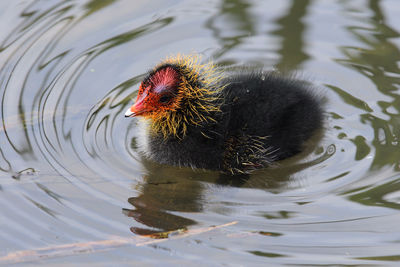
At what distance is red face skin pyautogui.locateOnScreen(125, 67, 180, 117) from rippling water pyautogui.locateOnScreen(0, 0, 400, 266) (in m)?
0.56

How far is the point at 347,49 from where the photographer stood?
6.93 m

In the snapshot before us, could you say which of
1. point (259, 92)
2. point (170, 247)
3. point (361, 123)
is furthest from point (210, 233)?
point (361, 123)

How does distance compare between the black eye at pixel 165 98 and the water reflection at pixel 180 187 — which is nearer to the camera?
the water reflection at pixel 180 187

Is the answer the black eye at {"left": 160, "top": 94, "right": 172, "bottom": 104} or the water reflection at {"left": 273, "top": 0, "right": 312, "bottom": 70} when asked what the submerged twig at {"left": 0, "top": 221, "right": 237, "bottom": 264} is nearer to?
the black eye at {"left": 160, "top": 94, "right": 172, "bottom": 104}

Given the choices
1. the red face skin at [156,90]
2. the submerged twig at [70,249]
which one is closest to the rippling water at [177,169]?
the submerged twig at [70,249]

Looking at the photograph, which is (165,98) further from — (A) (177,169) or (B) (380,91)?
(B) (380,91)

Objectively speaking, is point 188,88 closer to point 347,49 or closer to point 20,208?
point 20,208

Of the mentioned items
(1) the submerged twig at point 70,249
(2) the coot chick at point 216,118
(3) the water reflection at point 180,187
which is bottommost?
(1) the submerged twig at point 70,249

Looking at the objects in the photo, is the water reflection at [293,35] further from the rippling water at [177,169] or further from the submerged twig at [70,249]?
the submerged twig at [70,249]

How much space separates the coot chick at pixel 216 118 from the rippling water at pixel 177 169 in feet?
0.58

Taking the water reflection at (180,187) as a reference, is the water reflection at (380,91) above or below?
above

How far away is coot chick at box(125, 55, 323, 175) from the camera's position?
17.5 feet

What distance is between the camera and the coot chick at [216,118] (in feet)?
17.5

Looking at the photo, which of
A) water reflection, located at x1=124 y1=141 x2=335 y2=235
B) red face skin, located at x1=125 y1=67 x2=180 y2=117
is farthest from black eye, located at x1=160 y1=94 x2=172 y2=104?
water reflection, located at x1=124 y1=141 x2=335 y2=235
